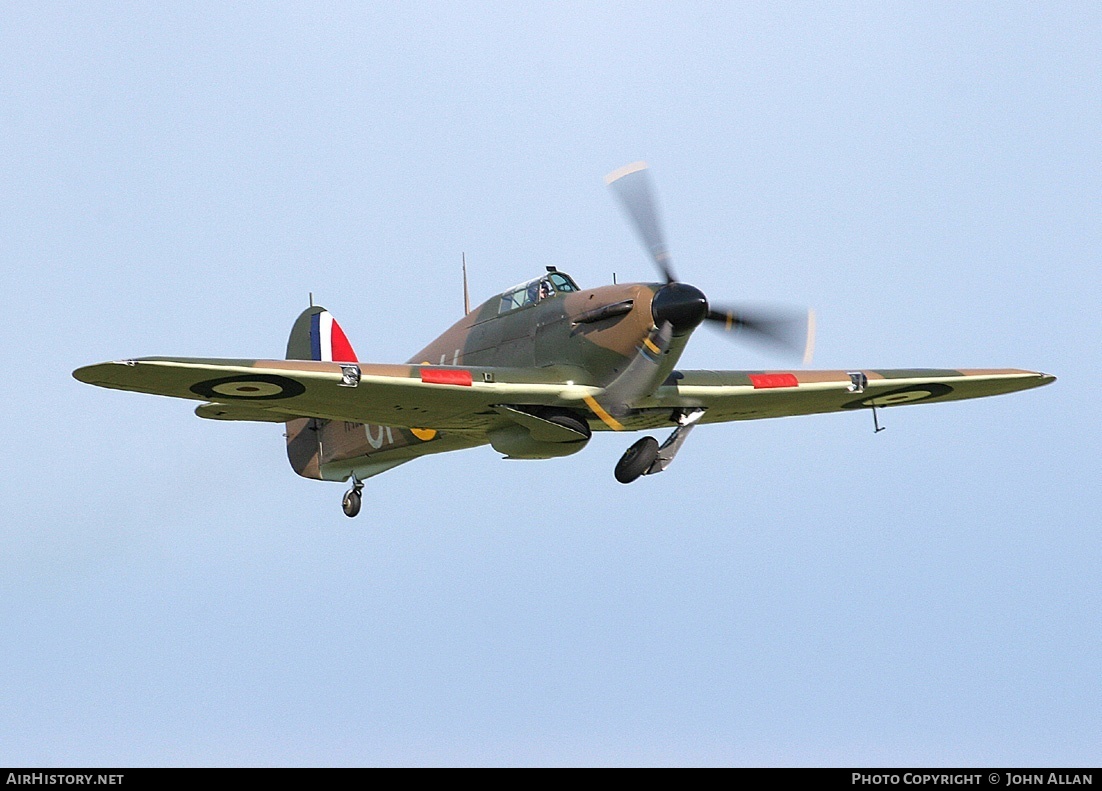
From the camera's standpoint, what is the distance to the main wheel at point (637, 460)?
19047 millimetres

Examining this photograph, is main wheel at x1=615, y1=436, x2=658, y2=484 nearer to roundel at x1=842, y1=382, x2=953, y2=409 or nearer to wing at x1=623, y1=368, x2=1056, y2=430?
wing at x1=623, y1=368, x2=1056, y2=430

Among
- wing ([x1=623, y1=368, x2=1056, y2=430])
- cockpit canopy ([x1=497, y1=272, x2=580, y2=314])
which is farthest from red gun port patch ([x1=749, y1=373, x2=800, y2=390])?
cockpit canopy ([x1=497, y1=272, x2=580, y2=314])

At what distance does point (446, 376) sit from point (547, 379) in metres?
1.37

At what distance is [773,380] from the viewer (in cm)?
2133

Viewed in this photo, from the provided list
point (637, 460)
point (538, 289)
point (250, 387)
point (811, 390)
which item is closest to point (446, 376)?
point (538, 289)

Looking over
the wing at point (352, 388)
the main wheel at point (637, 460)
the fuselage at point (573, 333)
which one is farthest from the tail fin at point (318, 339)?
the main wheel at point (637, 460)

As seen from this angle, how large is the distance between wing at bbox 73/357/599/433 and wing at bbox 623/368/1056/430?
1797 mm

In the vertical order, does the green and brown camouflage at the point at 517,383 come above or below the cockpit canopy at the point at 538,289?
below

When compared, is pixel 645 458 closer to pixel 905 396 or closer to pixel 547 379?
pixel 547 379

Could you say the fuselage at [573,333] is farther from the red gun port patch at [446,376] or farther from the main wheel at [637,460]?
the red gun port patch at [446,376]

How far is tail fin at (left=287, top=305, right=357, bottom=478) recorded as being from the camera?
79.3 ft

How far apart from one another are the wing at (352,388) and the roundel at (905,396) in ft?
20.3
